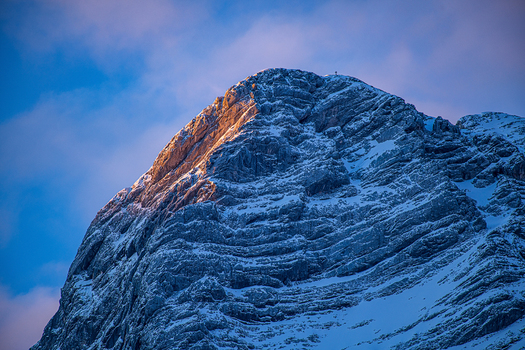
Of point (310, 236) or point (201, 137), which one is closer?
point (310, 236)

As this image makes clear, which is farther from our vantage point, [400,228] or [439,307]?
[400,228]

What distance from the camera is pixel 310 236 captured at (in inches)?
4021

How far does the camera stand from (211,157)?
4491 inches

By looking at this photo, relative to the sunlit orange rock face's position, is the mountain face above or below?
below

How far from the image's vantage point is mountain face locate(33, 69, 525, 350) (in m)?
85.3

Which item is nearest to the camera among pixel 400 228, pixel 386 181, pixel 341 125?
pixel 400 228

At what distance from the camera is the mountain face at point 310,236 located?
280 feet

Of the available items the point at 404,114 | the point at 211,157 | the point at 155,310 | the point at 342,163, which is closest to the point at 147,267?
the point at 155,310

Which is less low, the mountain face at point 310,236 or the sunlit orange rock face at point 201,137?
the sunlit orange rock face at point 201,137

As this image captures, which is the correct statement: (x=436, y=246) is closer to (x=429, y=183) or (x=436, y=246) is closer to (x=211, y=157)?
(x=429, y=183)

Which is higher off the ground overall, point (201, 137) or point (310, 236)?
point (201, 137)

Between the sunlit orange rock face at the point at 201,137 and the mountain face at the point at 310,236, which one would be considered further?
the sunlit orange rock face at the point at 201,137

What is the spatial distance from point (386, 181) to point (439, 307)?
31.5 metres

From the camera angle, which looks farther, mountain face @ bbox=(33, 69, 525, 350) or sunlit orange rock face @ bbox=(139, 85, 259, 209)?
sunlit orange rock face @ bbox=(139, 85, 259, 209)
